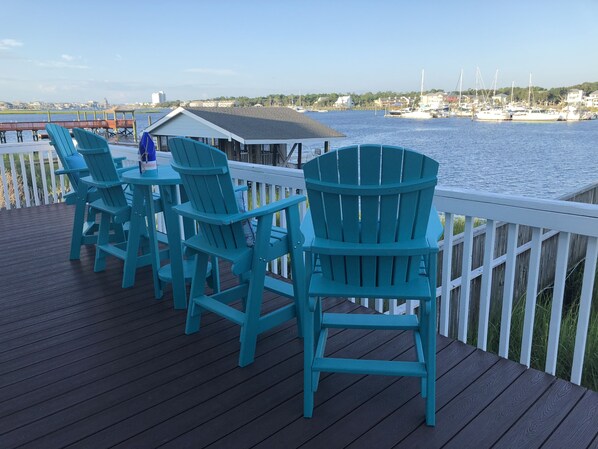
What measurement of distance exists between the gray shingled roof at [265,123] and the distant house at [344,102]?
176 feet

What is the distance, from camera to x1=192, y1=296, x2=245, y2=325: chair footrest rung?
2.29m

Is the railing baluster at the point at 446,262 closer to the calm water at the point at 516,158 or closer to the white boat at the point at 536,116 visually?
the calm water at the point at 516,158

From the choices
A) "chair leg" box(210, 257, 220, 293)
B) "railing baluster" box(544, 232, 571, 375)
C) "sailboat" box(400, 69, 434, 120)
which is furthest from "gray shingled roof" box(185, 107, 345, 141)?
"sailboat" box(400, 69, 434, 120)

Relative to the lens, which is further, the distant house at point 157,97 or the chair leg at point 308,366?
the distant house at point 157,97

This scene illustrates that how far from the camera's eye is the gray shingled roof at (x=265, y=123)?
60.3 ft

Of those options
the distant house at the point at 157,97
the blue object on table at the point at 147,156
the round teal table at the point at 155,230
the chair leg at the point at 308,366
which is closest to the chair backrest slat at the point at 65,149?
the round teal table at the point at 155,230

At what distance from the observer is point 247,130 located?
60.4 ft

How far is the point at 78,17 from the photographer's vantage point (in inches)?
798

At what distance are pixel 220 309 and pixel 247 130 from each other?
55.0 feet

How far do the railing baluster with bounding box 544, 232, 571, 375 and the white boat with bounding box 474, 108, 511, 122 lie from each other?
73.5 m

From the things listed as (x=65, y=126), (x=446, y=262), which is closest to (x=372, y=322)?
(x=446, y=262)

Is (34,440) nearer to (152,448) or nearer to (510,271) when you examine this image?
(152,448)

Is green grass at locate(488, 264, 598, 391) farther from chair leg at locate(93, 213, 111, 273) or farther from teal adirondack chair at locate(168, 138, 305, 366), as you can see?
chair leg at locate(93, 213, 111, 273)

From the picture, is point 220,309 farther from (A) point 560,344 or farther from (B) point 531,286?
(A) point 560,344
